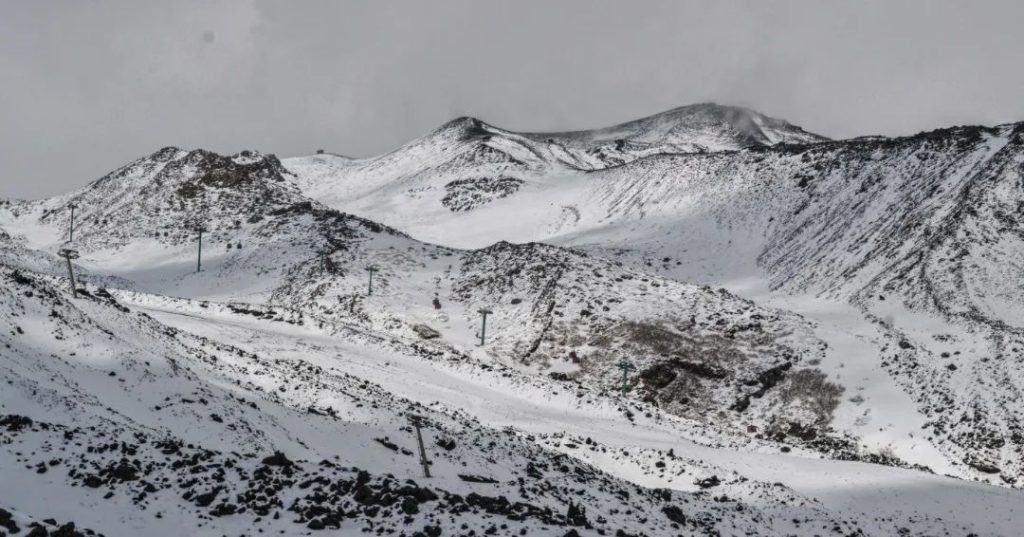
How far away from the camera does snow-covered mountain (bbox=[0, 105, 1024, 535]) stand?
631 inches

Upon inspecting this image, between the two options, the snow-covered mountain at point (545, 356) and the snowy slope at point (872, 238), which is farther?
the snowy slope at point (872, 238)

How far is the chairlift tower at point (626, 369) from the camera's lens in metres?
42.6

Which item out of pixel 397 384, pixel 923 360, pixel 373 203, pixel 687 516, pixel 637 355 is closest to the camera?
pixel 687 516

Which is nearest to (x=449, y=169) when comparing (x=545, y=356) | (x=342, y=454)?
(x=545, y=356)

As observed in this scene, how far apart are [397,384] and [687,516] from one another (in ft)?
61.5

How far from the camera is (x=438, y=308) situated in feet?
188

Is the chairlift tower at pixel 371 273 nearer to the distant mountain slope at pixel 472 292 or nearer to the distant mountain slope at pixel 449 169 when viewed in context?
the distant mountain slope at pixel 472 292

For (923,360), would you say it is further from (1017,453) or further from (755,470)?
(755,470)

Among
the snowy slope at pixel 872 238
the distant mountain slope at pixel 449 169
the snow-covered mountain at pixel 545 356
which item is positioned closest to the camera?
the snow-covered mountain at pixel 545 356

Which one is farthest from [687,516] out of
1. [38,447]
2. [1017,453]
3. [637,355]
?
[637,355]

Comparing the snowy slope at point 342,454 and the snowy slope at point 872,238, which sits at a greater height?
the snowy slope at point 872,238

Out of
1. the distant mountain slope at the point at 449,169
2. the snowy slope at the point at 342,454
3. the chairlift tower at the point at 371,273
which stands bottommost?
the snowy slope at the point at 342,454

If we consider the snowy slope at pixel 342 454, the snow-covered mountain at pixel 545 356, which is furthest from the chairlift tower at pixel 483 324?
the snowy slope at pixel 342 454

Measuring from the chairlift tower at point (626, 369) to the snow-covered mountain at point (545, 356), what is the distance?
0.51 meters
